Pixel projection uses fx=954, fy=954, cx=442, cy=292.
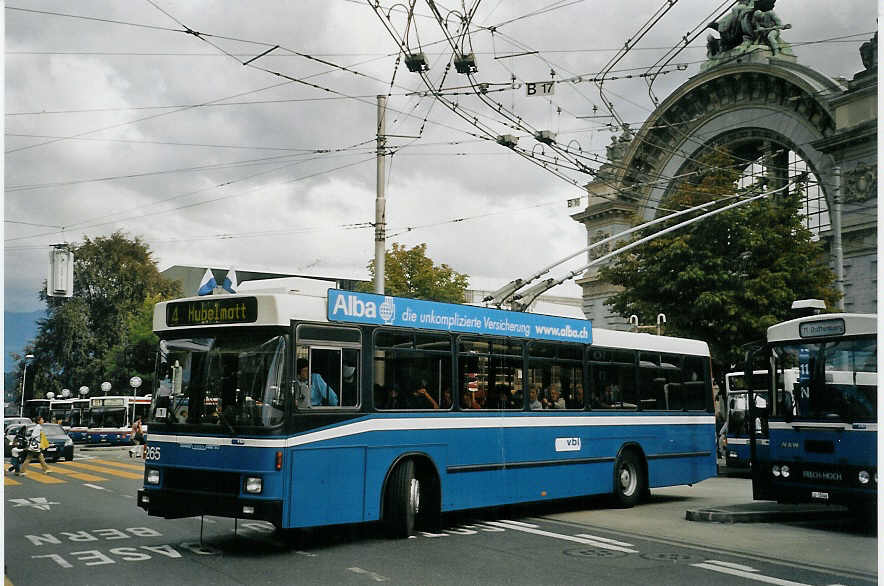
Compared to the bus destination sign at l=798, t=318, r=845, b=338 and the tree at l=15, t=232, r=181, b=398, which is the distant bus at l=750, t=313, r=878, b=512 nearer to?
the bus destination sign at l=798, t=318, r=845, b=338

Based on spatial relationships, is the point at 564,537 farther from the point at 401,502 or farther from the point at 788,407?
the point at 788,407

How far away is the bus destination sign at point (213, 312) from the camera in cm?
1023

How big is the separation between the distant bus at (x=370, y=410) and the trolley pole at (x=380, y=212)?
18.2 feet

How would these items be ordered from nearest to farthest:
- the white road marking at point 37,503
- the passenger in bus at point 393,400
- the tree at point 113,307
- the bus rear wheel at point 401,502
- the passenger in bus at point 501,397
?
the bus rear wheel at point 401,502 < the passenger in bus at point 393,400 < the passenger in bus at point 501,397 < the white road marking at point 37,503 < the tree at point 113,307

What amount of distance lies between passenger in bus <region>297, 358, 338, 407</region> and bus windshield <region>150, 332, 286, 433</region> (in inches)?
11.1

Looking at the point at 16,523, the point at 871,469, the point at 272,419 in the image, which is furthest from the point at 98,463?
the point at 871,469

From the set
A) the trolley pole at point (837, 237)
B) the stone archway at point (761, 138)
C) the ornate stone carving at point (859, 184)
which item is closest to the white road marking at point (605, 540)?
the stone archway at point (761, 138)

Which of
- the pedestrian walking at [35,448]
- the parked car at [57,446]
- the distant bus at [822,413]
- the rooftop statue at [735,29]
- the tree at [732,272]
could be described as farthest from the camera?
the parked car at [57,446]

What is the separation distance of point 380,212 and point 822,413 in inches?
378

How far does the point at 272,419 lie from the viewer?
32.7 ft

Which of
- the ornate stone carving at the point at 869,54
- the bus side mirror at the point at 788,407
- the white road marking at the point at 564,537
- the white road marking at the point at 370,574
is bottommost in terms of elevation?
the white road marking at the point at 564,537

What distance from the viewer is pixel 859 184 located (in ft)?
96.4

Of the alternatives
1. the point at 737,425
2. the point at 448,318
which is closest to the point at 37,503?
the point at 448,318

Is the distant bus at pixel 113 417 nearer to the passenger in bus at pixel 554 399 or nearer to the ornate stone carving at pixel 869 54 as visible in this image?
the ornate stone carving at pixel 869 54
